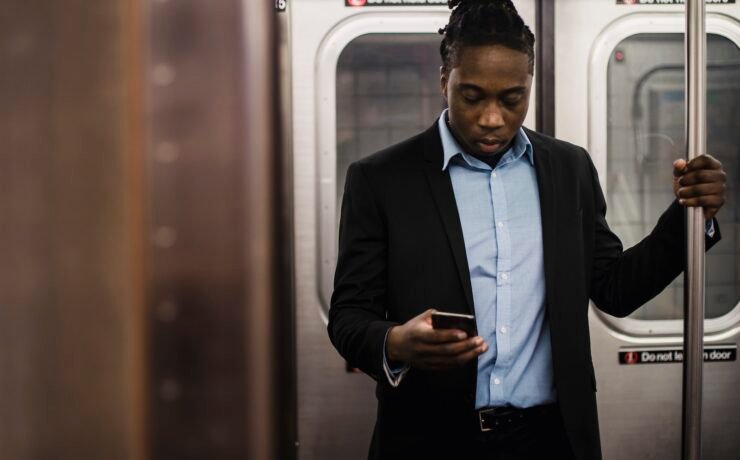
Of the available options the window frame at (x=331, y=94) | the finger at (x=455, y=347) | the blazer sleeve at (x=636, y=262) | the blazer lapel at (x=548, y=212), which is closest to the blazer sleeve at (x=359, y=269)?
the finger at (x=455, y=347)

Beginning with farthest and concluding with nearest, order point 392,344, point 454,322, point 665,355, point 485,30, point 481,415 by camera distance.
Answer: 1. point 665,355
2. point 485,30
3. point 481,415
4. point 392,344
5. point 454,322

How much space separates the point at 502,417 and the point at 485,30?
87 cm

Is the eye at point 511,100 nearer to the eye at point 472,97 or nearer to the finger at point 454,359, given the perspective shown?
the eye at point 472,97

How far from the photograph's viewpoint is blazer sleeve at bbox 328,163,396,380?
1.54 meters

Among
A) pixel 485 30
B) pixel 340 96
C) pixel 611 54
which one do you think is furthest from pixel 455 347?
pixel 611 54

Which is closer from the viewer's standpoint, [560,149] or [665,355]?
[560,149]

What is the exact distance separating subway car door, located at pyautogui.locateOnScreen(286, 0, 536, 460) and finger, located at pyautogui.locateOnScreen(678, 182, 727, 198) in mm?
1365

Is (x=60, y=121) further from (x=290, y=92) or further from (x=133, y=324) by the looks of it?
(x=290, y=92)

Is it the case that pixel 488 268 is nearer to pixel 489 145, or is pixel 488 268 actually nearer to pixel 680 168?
pixel 489 145

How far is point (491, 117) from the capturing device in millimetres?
1555

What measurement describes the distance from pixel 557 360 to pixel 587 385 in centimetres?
10

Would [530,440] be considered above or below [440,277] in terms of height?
below

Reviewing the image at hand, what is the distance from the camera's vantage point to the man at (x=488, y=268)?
59.8 inches

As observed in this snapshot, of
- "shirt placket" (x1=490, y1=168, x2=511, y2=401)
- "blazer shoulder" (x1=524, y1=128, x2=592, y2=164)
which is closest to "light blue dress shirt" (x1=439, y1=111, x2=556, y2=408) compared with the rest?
"shirt placket" (x1=490, y1=168, x2=511, y2=401)
